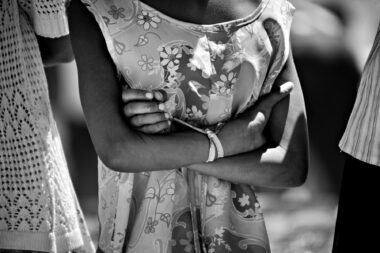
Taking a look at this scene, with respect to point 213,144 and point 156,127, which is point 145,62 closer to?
point 156,127

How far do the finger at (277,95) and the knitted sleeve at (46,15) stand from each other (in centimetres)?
74

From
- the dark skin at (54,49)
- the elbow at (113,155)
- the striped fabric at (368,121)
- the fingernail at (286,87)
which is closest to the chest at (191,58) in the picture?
the fingernail at (286,87)

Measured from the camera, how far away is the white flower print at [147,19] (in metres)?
2.28

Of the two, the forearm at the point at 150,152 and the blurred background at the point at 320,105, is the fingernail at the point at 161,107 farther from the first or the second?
the blurred background at the point at 320,105

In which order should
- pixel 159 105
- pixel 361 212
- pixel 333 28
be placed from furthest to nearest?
pixel 333 28 < pixel 361 212 < pixel 159 105

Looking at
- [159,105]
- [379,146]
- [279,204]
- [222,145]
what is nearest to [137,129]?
[159,105]

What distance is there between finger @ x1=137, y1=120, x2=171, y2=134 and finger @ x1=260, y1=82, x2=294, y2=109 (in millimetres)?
343

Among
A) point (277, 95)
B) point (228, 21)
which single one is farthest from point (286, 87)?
point (228, 21)

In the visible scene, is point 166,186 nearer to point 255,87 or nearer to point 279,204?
point 255,87

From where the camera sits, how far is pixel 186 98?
7.68ft

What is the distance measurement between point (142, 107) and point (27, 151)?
1.42 feet

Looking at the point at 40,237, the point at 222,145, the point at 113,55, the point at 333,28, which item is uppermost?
the point at 113,55

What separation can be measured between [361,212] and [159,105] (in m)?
0.74

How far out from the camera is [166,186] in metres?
2.34
